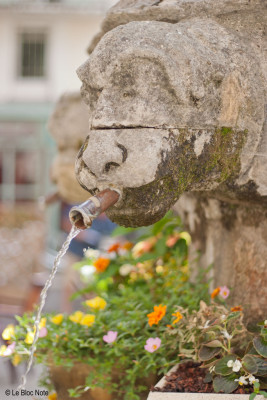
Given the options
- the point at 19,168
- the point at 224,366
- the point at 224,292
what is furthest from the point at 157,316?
the point at 19,168

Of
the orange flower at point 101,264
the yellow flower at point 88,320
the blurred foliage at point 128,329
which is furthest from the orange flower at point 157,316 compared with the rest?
the orange flower at point 101,264

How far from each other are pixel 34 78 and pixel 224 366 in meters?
12.3

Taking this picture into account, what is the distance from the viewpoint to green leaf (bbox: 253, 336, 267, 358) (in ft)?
5.26

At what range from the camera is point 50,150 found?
12180 millimetres

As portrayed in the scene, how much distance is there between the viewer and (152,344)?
72.9 inches

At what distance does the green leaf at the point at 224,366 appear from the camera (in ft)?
5.34

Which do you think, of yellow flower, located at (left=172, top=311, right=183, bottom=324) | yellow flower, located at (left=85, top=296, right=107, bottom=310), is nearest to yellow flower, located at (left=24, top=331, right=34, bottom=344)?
yellow flower, located at (left=85, top=296, right=107, bottom=310)

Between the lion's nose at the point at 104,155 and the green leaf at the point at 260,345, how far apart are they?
61cm

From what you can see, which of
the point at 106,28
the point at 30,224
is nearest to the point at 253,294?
the point at 106,28

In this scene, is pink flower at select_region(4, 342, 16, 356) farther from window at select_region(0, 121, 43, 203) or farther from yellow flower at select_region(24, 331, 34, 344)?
window at select_region(0, 121, 43, 203)

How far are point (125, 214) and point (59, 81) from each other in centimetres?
1210

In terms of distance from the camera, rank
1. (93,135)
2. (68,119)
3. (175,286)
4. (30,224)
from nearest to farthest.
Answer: (93,135)
(175,286)
(68,119)
(30,224)

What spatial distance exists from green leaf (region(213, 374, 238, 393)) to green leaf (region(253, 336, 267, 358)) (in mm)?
92

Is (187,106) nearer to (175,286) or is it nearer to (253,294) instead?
(253,294)
